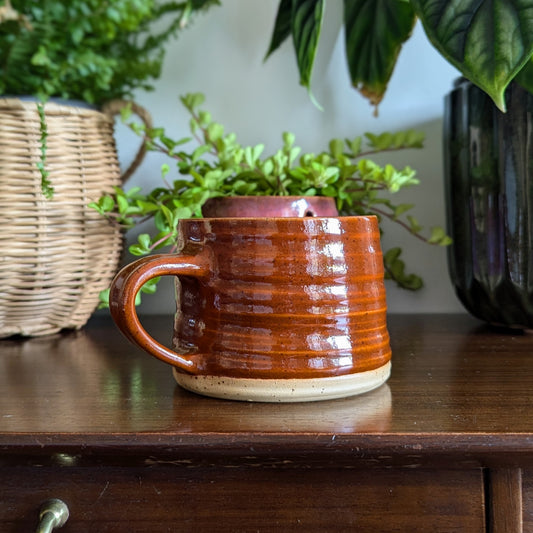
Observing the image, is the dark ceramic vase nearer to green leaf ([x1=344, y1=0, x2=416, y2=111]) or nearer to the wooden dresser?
green leaf ([x1=344, y1=0, x2=416, y2=111])

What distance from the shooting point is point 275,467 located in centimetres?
44

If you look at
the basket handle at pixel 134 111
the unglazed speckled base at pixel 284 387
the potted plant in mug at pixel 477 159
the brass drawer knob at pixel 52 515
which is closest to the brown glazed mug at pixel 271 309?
the unglazed speckled base at pixel 284 387

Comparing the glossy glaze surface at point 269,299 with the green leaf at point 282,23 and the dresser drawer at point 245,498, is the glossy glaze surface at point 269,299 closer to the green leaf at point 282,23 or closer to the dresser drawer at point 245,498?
the dresser drawer at point 245,498

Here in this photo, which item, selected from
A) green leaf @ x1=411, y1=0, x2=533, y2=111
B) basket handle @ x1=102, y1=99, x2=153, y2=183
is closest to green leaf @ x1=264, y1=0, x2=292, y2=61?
basket handle @ x1=102, y1=99, x2=153, y2=183

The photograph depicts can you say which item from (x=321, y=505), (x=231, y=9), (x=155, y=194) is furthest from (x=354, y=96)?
(x=321, y=505)

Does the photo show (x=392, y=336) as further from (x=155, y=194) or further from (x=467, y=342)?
(x=155, y=194)

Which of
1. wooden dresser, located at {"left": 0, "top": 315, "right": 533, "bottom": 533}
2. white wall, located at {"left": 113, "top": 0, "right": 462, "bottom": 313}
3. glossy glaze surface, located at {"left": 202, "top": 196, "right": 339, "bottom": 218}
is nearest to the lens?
wooden dresser, located at {"left": 0, "top": 315, "right": 533, "bottom": 533}

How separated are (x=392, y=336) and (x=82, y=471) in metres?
0.45

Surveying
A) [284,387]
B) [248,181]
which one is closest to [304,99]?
[248,181]

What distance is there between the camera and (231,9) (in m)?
1.01

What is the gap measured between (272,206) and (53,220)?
29 cm

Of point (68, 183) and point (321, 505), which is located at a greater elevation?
point (68, 183)

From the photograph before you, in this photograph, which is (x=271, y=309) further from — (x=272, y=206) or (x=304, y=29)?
(x=304, y=29)

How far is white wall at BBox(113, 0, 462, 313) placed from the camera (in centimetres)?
98
